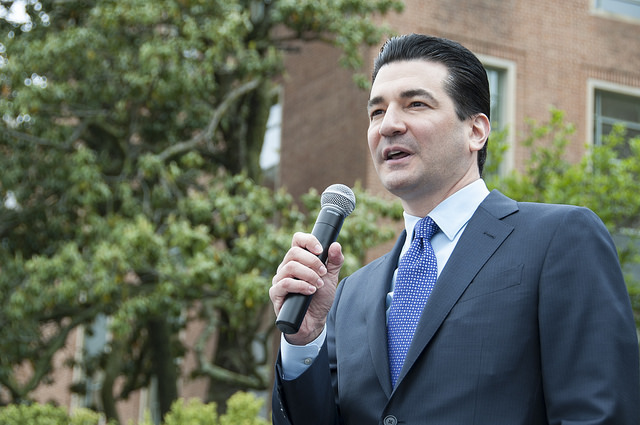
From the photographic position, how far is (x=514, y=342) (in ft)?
8.52

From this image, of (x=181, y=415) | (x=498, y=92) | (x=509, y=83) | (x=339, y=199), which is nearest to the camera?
(x=339, y=199)

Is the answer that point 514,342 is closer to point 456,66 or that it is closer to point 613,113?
point 456,66

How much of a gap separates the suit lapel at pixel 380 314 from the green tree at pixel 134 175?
8514 mm

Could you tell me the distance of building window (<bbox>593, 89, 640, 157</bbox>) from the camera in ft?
61.9

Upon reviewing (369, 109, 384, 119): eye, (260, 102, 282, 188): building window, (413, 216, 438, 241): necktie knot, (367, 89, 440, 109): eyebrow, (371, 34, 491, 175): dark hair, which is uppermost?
(260, 102, 282, 188): building window

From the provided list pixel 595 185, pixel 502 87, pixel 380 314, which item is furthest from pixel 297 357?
pixel 502 87

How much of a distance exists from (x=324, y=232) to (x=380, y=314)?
319 mm

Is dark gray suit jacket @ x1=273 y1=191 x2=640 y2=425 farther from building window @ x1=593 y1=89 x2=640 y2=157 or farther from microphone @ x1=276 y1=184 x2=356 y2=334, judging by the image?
building window @ x1=593 y1=89 x2=640 y2=157

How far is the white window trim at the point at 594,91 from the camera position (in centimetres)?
1875

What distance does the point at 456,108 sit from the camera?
296 cm

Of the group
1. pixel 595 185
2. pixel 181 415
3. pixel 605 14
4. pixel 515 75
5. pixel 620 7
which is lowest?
pixel 181 415

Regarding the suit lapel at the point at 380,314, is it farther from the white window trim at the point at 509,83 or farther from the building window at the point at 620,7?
the building window at the point at 620,7

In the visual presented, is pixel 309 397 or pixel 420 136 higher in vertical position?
pixel 420 136

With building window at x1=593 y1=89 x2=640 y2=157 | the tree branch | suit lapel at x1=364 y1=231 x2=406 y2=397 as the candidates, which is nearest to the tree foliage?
the tree branch
